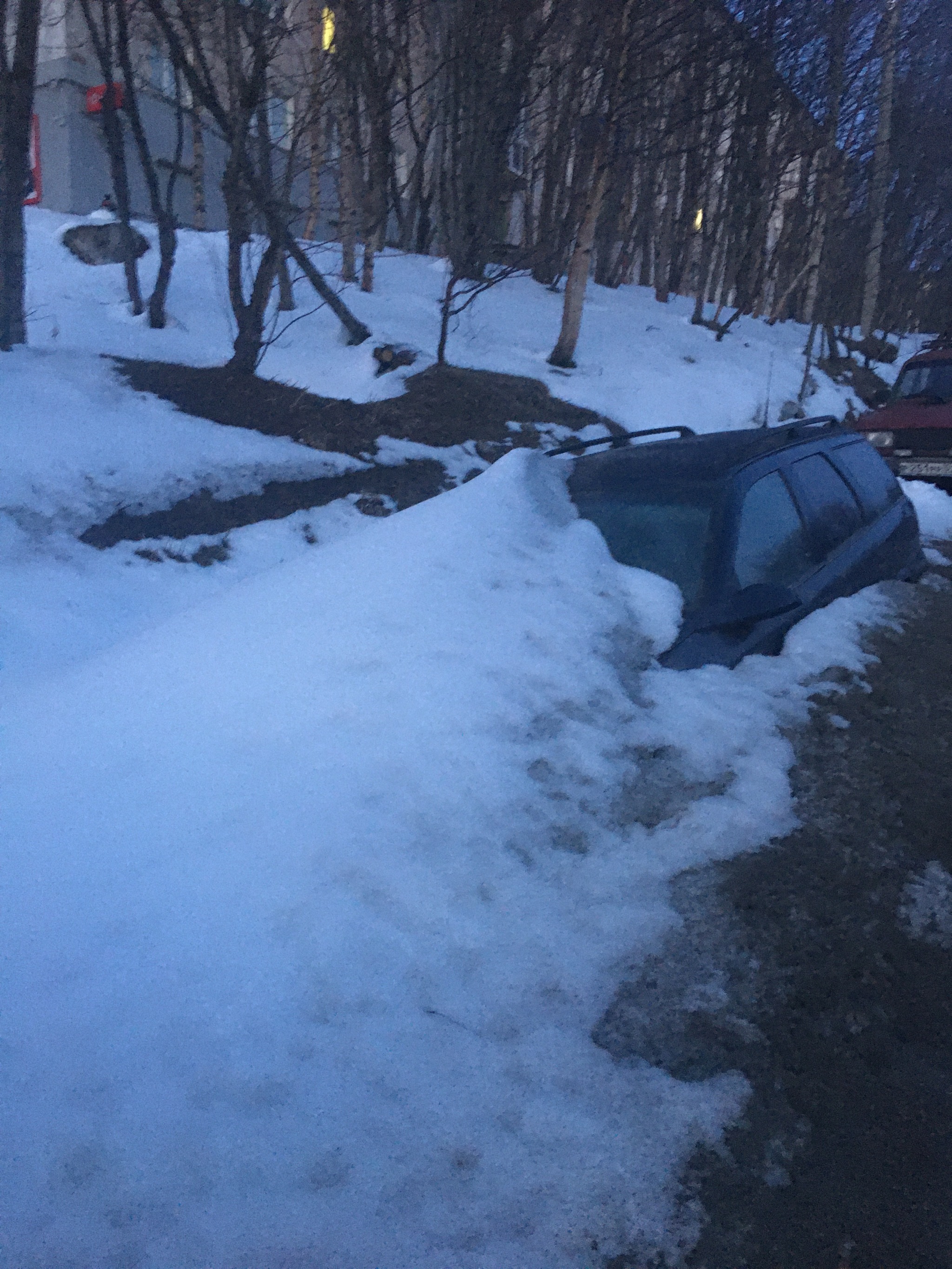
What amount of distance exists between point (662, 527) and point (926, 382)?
9096 mm

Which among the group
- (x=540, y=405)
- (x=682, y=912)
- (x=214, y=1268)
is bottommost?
(x=214, y=1268)

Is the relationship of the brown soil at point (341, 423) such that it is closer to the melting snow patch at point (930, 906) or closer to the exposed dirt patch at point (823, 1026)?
the exposed dirt patch at point (823, 1026)

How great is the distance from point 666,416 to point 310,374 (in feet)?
17.1

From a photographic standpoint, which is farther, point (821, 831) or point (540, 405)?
point (540, 405)

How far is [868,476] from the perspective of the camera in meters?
5.10

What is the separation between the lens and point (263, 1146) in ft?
5.63

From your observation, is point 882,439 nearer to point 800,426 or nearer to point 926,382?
point 926,382

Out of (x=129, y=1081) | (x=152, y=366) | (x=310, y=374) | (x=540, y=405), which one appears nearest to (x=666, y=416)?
(x=540, y=405)

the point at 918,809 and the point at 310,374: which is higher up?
the point at 310,374

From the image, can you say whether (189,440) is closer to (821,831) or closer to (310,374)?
(310,374)

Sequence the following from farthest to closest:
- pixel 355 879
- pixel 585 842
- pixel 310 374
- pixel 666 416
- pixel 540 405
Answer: pixel 666 416 → pixel 540 405 → pixel 310 374 → pixel 585 842 → pixel 355 879

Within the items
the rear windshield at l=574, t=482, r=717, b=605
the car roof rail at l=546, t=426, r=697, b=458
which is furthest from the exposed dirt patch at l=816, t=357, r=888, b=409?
the rear windshield at l=574, t=482, r=717, b=605

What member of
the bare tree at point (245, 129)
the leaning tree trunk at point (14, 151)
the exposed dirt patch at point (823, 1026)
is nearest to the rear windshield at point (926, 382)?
the bare tree at point (245, 129)

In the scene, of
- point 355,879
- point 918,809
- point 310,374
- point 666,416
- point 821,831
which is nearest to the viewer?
point 355,879
